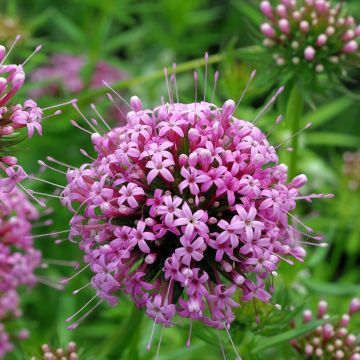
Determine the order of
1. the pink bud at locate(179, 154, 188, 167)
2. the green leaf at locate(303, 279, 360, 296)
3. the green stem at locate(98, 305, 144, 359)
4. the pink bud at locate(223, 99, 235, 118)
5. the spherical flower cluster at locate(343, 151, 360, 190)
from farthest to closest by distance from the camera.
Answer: the spherical flower cluster at locate(343, 151, 360, 190)
the green leaf at locate(303, 279, 360, 296)
the green stem at locate(98, 305, 144, 359)
the pink bud at locate(223, 99, 235, 118)
the pink bud at locate(179, 154, 188, 167)

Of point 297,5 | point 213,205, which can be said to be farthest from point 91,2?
point 213,205

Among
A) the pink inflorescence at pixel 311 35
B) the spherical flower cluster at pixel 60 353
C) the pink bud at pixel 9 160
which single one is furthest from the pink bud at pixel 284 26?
the spherical flower cluster at pixel 60 353

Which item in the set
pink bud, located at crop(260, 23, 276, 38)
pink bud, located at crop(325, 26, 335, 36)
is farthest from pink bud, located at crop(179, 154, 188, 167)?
pink bud, located at crop(325, 26, 335, 36)

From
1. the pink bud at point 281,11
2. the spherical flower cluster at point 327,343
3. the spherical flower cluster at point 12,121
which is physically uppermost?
the spherical flower cluster at point 12,121

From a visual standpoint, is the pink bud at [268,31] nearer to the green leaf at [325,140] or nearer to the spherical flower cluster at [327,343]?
the spherical flower cluster at [327,343]

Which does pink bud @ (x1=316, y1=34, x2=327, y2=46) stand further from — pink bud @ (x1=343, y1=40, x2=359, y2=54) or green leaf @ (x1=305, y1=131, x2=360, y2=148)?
green leaf @ (x1=305, y1=131, x2=360, y2=148)

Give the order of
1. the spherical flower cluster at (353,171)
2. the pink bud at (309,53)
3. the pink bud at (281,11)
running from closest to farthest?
the pink bud at (309,53)
the pink bud at (281,11)
the spherical flower cluster at (353,171)

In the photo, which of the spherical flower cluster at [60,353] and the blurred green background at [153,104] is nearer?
the spherical flower cluster at [60,353]
